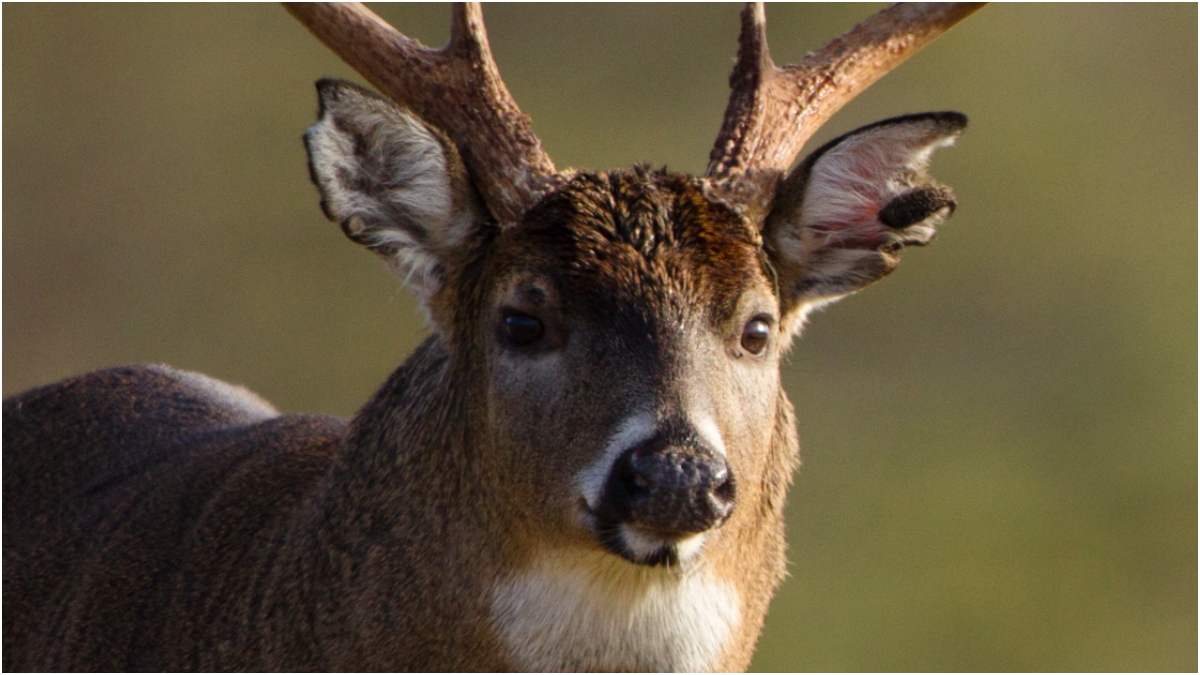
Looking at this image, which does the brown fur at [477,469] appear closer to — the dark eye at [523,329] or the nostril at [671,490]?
the dark eye at [523,329]

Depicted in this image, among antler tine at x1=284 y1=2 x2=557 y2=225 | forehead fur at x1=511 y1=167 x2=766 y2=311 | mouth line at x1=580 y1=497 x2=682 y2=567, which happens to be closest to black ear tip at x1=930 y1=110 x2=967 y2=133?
forehead fur at x1=511 y1=167 x2=766 y2=311

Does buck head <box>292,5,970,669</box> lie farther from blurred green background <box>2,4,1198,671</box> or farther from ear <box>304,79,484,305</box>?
blurred green background <box>2,4,1198,671</box>

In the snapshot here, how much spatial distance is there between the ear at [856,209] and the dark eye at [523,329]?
105 centimetres

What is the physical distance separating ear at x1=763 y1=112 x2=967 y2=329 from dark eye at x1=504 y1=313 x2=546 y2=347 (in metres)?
1.05

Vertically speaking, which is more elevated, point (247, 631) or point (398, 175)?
point (398, 175)

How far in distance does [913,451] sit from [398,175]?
89.7ft

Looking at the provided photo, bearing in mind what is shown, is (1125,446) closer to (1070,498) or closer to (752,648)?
(1070,498)

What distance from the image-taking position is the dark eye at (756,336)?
299 inches

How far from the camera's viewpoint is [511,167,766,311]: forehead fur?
7379 mm

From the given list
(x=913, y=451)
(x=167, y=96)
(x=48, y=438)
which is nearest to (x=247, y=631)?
(x=48, y=438)

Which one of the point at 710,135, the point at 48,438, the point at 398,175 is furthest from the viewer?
the point at 710,135

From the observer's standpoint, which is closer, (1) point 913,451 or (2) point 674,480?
(2) point 674,480

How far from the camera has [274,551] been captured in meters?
8.16

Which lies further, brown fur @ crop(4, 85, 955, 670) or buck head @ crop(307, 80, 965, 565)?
brown fur @ crop(4, 85, 955, 670)
